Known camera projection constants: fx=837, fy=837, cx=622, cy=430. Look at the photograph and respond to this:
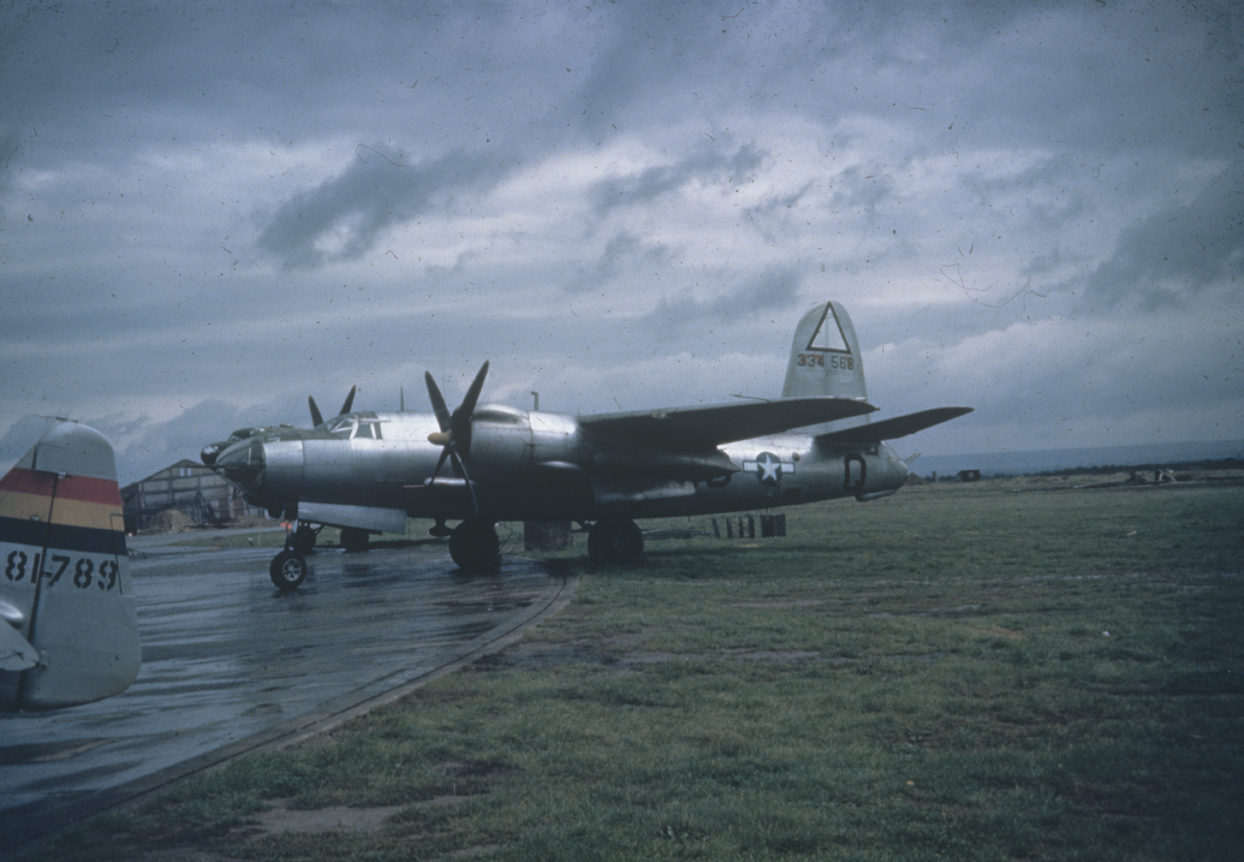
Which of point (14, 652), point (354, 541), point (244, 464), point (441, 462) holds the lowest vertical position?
point (354, 541)

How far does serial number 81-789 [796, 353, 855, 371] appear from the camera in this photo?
2450cm

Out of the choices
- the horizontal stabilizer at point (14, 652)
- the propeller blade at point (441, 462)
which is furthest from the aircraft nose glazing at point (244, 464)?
the horizontal stabilizer at point (14, 652)

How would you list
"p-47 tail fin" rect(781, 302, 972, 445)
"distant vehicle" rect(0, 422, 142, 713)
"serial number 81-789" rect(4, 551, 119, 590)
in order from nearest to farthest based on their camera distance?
1. "distant vehicle" rect(0, 422, 142, 713)
2. "serial number 81-789" rect(4, 551, 119, 590)
3. "p-47 tail fin" rect(781, 302, 972, 445)

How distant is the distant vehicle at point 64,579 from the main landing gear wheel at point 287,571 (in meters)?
11.1

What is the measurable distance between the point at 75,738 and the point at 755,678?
564 centimetres

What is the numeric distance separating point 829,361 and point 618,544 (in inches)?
366

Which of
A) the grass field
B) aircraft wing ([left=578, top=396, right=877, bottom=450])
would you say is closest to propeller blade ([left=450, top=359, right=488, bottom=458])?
aircraft wing ([left=578, top=396, right=877, bottom=450])

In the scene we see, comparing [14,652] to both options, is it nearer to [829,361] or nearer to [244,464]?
[244,464]

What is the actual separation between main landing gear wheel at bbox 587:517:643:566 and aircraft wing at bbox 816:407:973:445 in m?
7.03

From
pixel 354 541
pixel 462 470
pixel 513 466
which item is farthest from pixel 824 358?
pixel 354 541

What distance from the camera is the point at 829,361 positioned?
2470 centimetres

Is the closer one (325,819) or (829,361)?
(325,819)

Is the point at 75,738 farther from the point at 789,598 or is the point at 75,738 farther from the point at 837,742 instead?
the point at 789,598

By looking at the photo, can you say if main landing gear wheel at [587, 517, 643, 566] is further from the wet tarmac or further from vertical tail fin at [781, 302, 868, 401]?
vertical tail fin at [781, 302, 868, 401]
